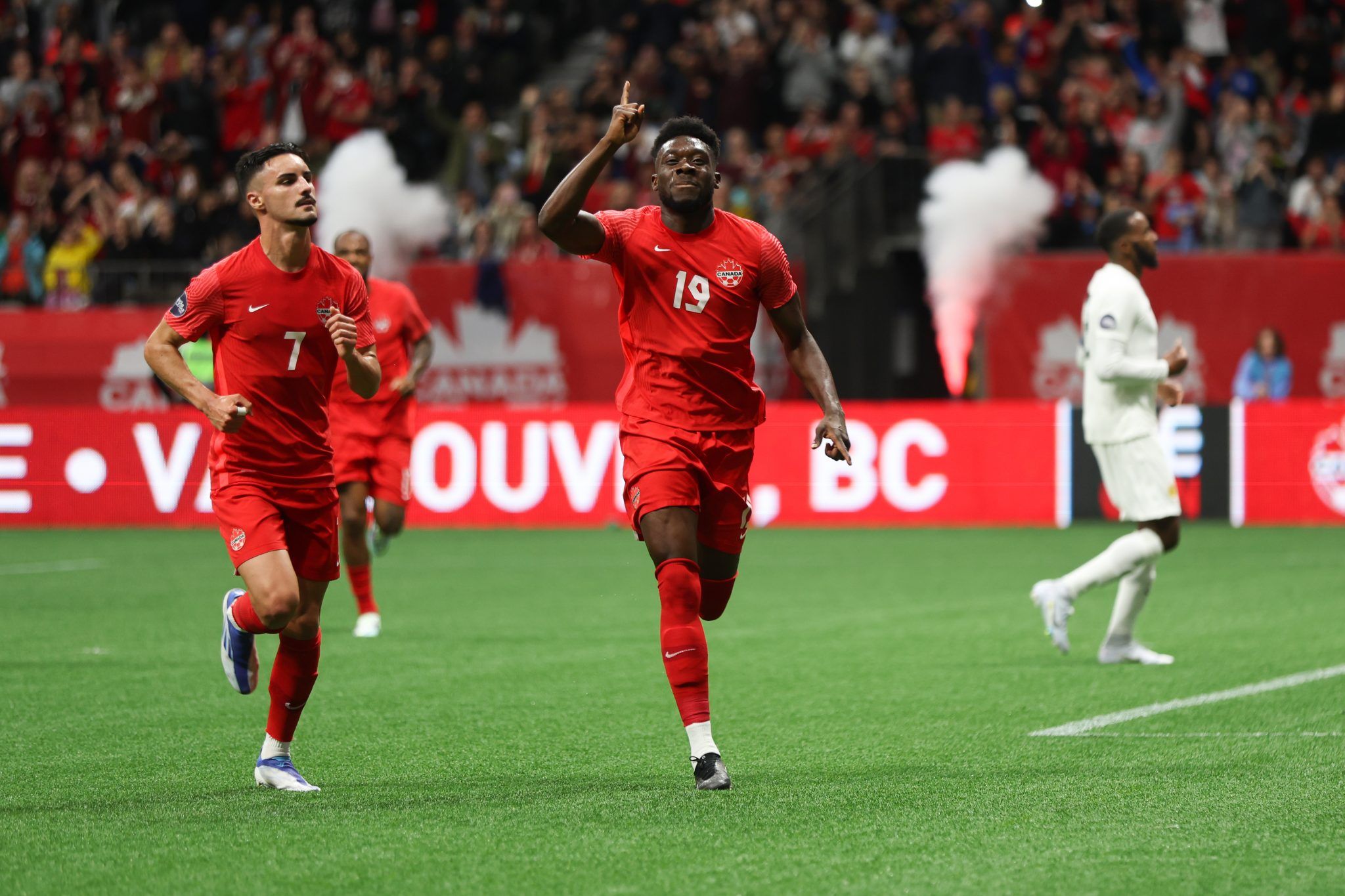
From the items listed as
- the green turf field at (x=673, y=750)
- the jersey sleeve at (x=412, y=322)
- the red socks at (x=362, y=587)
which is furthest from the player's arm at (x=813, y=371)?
the jersey sleeve at (x=412, y=322)

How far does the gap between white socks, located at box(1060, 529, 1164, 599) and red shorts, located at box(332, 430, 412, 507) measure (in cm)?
410

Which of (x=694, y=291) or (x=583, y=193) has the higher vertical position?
(x=583, y=193)

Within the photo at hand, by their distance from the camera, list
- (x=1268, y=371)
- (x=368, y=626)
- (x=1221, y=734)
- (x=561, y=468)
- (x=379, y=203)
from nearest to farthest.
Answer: (x=1221, y=734) → (x=368, y=626) → (x=1268, y=371) → (x=561, y=468) → (x=379, y=203)

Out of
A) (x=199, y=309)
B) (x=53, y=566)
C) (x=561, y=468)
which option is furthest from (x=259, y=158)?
(x=561, y=468)

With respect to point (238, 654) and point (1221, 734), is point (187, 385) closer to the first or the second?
point (238, 654)

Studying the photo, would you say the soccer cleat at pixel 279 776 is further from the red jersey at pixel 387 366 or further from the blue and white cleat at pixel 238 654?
the red jersey at pixel 387 366

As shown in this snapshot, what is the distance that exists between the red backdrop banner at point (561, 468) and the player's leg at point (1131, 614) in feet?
30.4

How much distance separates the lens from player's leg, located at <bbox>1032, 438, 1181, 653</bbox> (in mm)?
9750

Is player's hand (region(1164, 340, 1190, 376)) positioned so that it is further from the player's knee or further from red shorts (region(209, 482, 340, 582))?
the player's knee

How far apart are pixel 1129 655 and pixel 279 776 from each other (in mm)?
5005

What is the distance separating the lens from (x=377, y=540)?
500 inches

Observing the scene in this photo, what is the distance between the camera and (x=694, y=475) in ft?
21.3

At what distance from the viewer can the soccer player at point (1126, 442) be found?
9.70 meters

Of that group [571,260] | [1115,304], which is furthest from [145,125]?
[1115,304]
